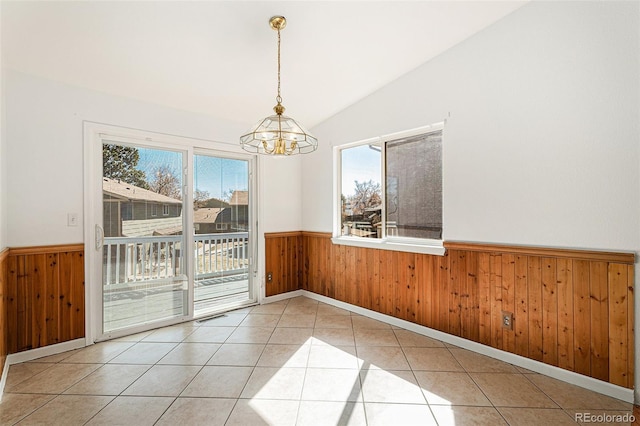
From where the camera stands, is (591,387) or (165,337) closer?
(591,387)

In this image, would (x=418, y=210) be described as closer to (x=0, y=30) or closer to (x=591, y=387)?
(x=591, y=387)

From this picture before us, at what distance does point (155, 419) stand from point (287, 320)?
1774 millimetres

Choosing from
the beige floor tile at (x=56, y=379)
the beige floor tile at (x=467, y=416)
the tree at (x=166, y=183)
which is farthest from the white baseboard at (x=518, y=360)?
the beige floor tile at (x=56, y=379)

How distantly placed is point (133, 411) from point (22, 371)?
1.26 meters

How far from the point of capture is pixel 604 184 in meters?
2.03

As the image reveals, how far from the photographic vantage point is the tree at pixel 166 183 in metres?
3.22

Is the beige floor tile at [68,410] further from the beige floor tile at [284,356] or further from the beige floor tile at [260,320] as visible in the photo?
the beige floor tile at [260,320]

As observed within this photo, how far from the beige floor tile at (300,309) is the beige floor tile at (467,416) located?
202cm

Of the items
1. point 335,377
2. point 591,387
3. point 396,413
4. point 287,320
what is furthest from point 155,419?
point 591,387

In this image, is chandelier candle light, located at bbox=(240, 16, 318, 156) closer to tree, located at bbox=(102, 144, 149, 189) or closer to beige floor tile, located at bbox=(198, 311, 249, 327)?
tree, located at bbox=(102, 144, 149, 189)

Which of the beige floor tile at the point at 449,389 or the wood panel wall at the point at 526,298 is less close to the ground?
the wood panel wall at the point at 526,298

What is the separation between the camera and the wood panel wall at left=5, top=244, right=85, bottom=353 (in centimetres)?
243

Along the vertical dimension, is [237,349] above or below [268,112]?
below

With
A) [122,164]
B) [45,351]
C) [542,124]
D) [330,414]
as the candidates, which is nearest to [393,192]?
[542,124]
